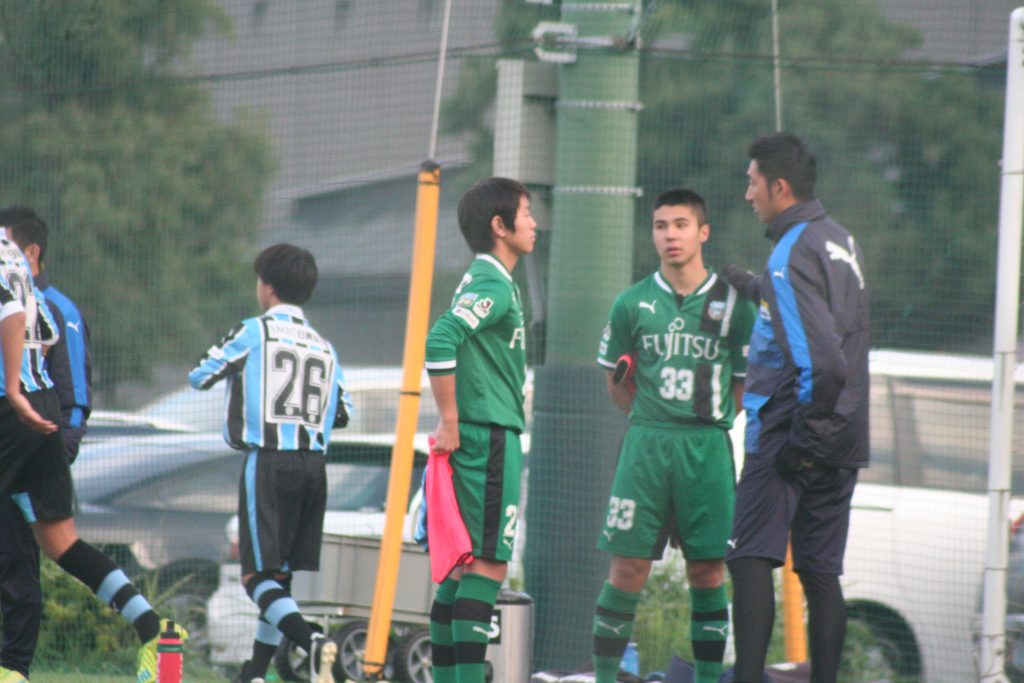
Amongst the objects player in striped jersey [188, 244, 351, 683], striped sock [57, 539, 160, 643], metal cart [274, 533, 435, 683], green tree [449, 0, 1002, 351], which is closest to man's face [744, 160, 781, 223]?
green tree [449, 0, 1002, 351]

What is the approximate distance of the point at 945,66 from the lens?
7727 mm

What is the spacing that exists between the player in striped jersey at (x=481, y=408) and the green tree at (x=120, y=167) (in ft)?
12.1

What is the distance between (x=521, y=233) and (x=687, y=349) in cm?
104

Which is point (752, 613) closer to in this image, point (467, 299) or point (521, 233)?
point (467, 299)

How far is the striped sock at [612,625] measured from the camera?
635 centimetres

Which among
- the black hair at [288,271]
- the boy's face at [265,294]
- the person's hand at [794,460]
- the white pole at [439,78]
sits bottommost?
the person's hand at [794,460]

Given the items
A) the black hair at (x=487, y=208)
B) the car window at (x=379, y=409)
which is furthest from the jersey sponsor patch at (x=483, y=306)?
the car window at (x=379, y=409)

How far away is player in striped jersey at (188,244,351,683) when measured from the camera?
7.01 meters

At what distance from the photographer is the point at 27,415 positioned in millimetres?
5785

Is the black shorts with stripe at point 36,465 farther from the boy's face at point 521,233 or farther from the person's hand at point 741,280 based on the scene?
the person's hand at point 741,280

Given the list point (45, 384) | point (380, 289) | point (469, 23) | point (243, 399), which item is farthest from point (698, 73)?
point (45, 384)

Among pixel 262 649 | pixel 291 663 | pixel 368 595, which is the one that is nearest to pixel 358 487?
pixel 291 663

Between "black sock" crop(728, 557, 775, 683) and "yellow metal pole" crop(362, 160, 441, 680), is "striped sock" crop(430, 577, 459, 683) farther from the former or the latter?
"yellow metal pole" crop(362, 160, 441, 680)

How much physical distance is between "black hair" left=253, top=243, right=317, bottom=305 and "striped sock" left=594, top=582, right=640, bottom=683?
82.6 inches
